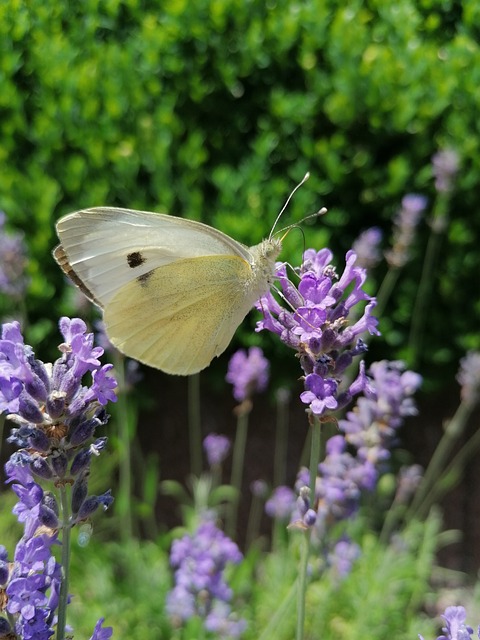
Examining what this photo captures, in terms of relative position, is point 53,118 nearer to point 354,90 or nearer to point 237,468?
Result: point 354,90

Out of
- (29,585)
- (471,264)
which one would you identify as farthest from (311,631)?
(29,585)

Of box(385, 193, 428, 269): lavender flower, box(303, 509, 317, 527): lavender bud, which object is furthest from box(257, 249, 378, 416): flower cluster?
box(385, 193, 428, 269): lavender flower

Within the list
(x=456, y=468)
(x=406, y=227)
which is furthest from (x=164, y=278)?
(x=456, y=468)

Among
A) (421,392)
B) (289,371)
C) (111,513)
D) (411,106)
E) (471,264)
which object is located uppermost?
(411,106)

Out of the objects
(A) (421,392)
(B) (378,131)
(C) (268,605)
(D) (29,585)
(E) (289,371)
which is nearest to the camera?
(D) (29,585)

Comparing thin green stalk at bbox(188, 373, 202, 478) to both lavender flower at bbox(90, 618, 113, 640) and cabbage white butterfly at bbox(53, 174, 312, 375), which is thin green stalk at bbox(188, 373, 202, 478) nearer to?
cabbage white butterfly at bbox(53, 174, 312, 375)

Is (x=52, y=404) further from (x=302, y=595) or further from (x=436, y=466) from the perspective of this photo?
(x=436, y=466)
